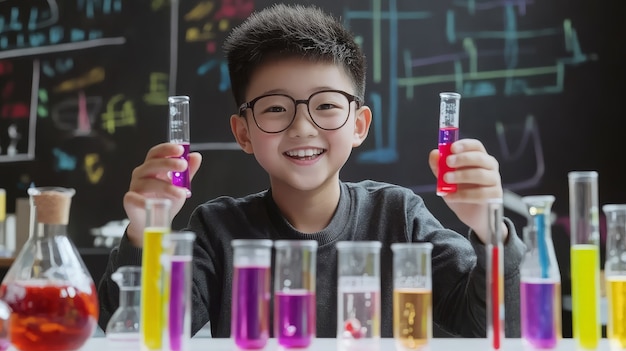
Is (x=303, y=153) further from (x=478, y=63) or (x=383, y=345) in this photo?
(x=478, y=63)

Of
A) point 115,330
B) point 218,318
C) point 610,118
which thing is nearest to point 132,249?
point 115,330

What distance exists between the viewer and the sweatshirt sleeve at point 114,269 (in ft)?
4.66

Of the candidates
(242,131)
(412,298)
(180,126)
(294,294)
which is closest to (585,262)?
(412,298)

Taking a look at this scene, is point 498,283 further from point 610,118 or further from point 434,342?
A: point 610,118

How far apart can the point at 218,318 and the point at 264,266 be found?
2.91 ft

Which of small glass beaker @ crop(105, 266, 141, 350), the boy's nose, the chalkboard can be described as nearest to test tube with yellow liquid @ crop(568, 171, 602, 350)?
small glass beaker @ crop(105, 266, 141, 350)

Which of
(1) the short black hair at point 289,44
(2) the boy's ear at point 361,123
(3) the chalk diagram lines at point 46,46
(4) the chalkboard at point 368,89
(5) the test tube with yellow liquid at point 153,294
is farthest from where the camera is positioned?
(3) the chalk diagram lines at point 46,46

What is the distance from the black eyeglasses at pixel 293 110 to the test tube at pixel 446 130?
1.39 feet

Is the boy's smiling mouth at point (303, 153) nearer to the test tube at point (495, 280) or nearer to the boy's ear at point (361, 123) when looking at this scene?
the boy's ear at point (361, 123)

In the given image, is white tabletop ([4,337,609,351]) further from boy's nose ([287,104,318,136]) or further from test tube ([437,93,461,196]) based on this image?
boy's nose ([287,104,318,136])

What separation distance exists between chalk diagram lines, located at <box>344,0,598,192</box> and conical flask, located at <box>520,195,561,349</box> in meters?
1.95

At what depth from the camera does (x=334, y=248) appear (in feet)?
5.94

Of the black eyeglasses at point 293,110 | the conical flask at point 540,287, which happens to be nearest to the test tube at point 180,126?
the black eyeglasses at point 293,110

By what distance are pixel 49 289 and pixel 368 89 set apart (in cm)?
213
